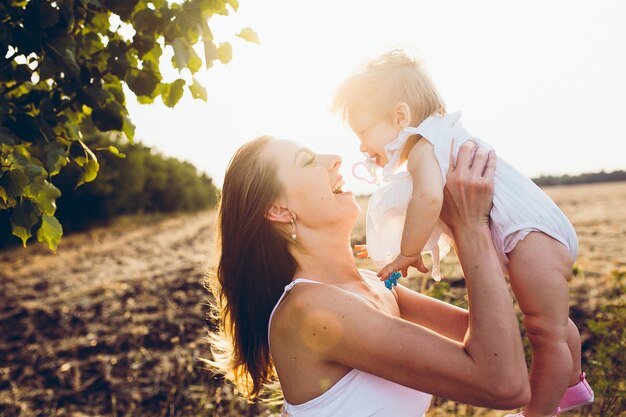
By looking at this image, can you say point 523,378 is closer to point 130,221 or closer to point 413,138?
point 413,138

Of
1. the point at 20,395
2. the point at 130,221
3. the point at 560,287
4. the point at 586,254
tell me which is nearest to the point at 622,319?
the point at 560,287

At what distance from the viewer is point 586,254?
7688 mm

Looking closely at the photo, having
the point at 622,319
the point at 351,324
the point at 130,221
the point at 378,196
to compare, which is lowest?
the point at 130,221

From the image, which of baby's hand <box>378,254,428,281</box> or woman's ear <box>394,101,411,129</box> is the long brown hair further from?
woman's ear <box>394,101,411,129</box>

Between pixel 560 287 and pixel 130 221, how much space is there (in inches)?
795

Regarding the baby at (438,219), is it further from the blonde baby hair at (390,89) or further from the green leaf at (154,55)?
the green leaf at (154,55)

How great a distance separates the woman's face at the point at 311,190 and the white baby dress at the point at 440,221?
17cm

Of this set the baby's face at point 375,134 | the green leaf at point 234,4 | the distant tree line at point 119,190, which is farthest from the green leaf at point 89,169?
the distant tree line at point 119,190

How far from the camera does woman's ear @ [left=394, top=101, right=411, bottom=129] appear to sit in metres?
2.45

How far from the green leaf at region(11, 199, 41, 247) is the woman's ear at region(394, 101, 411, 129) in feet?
5.16

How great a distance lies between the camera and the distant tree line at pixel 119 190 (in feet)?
A: 55.2

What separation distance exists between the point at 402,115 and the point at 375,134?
0.16m

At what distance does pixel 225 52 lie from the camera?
2.12m

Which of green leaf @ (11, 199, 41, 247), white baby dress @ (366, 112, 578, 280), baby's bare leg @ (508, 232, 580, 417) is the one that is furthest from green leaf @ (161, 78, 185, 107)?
baby's bare leg @ (508, 232, 580, 417)
